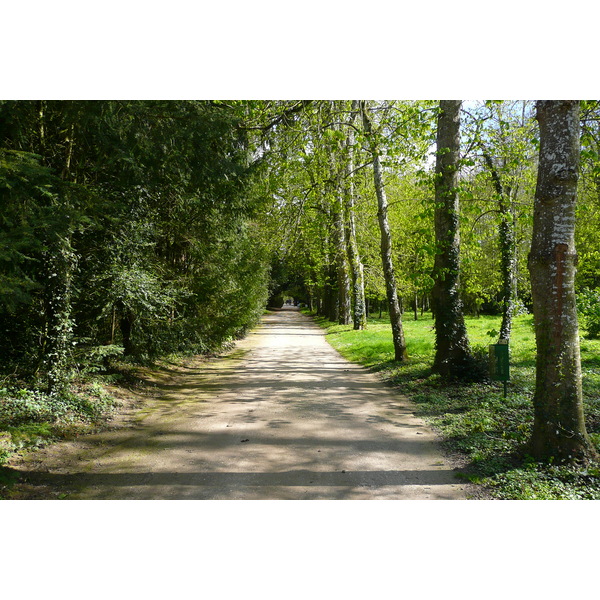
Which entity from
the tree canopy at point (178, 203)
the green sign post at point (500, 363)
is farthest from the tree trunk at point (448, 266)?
the green sign post at point (500, 363)

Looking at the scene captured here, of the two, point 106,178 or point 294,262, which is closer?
point 106,178

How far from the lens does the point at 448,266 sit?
9695 millimetres

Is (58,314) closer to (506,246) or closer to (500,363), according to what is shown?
(500,363)

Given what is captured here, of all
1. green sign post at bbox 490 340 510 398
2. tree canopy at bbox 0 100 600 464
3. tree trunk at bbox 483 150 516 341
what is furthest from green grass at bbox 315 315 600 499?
tree trunk at bbox 483 150 516 341

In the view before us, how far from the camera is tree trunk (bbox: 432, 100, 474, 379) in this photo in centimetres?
958

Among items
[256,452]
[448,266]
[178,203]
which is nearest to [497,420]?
[256,452]

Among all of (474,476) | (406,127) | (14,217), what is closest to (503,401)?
(474,476)

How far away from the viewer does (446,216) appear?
983 centimetres

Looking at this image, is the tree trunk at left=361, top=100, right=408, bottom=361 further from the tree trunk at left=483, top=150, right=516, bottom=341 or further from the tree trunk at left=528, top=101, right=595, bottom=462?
the tree trunk at left=528, top=101, right=595, bottom=462

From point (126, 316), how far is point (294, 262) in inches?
564

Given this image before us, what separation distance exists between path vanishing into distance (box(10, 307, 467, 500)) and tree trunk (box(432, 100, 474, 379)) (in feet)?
5.11

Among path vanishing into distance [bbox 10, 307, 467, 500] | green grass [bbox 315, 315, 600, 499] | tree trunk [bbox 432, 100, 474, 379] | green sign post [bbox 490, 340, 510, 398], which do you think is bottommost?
path vanishing into distance [bbox 10, 307, 467, 500]
